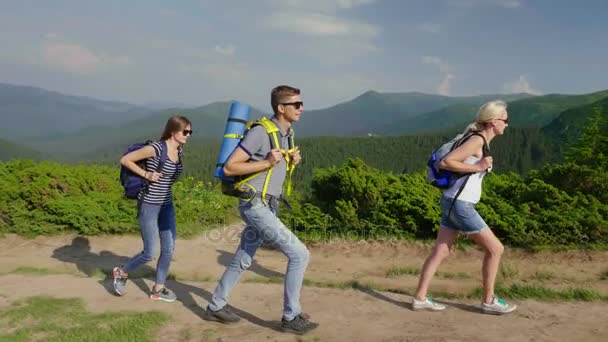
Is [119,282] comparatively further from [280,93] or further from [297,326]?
[280,93]

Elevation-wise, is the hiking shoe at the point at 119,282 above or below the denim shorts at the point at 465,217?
below

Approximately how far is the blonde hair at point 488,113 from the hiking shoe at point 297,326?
7.43 feet

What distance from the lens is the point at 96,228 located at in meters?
9.05

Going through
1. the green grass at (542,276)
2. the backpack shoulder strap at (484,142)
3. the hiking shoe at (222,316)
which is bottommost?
the hiking shoe at (222,316)

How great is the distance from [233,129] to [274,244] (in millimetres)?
1207

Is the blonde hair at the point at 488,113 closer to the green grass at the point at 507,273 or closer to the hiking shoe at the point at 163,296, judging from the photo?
the green grass at the point at 507,273

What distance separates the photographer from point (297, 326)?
4047 millimetres

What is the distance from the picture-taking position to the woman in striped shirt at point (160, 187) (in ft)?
15.8

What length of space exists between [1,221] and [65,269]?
3.18m

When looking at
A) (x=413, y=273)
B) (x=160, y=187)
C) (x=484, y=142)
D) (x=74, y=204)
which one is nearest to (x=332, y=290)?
(x=413, y=273)

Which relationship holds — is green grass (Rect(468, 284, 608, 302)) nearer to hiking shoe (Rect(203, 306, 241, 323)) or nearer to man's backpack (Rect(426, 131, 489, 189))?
man's backpack (Rect(426, 131, 489, 189))

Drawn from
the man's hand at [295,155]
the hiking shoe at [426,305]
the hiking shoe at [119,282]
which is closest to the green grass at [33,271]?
the hiking shoe at [119,282]

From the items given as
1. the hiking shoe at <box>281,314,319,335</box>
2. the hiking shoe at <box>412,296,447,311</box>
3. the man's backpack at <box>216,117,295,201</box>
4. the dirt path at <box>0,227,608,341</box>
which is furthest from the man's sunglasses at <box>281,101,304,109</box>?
the hiking shoe at <box>412,296,447,311</box>

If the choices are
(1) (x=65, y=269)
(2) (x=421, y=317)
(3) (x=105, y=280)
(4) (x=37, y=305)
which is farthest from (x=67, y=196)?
(2) (x=421, y=317)
